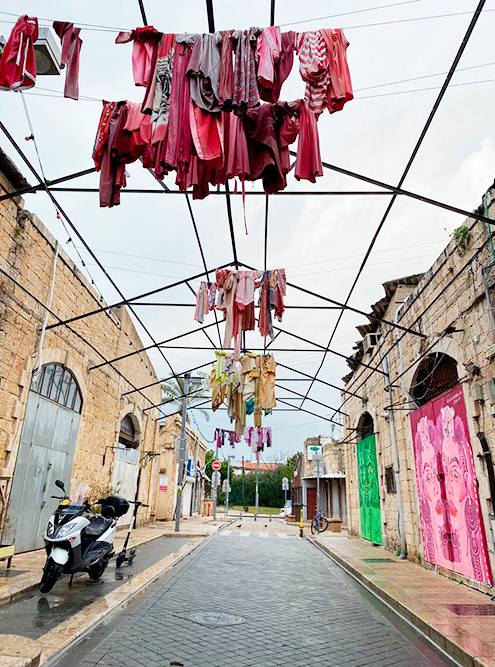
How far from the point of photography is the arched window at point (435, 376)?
8.36 m

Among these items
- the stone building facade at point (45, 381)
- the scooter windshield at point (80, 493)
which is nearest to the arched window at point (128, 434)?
the stone building facade at point (45, 381)

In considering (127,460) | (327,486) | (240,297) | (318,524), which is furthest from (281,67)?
(327,486)

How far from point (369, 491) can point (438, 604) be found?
28.0 feet

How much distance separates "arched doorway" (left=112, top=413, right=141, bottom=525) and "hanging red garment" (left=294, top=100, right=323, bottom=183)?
12.8m

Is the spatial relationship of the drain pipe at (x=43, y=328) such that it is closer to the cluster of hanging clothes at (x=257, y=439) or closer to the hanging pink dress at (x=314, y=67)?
the hanging pink dress at (x=314, y=67)

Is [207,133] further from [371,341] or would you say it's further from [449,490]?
[371,341]

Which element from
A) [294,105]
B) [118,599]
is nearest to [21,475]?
[118,599]

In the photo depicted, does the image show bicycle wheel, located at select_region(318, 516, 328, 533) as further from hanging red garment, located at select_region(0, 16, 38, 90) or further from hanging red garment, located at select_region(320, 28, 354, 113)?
hanging red garment, located at select_region(0, 16, 38, 90)

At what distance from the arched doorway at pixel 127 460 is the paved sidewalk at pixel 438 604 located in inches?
338

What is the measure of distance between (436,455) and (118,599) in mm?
6067

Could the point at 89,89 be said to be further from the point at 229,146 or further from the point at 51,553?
the point at 51,553

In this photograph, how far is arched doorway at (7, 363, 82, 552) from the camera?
29.9 ft

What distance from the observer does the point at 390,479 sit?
11.8 metres

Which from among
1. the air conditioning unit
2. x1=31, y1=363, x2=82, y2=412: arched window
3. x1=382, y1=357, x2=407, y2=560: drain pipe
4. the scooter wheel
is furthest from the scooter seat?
the air conditioning unit
